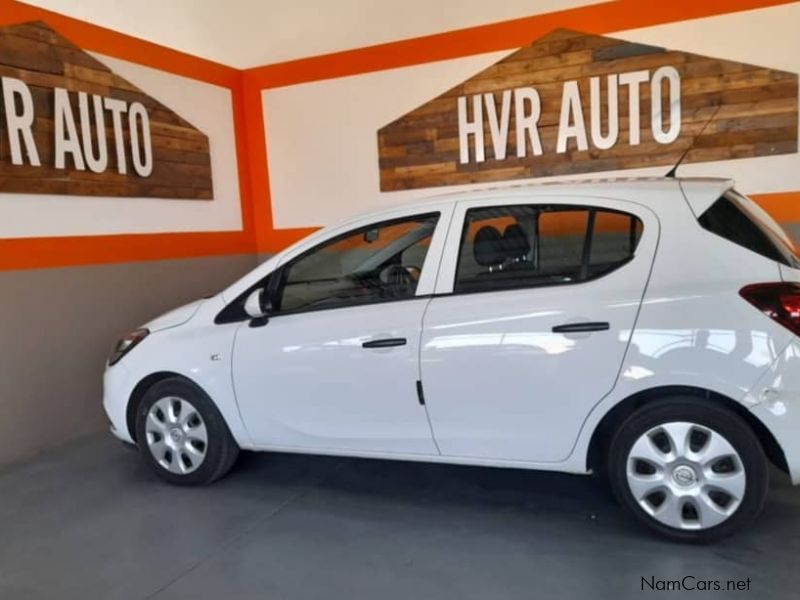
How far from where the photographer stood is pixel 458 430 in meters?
2.99

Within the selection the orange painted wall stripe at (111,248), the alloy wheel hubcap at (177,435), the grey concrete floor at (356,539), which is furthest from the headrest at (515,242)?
the orange painted wall stripe at (111,248)

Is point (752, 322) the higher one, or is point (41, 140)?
point (41, 140)

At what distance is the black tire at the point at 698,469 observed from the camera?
257cm

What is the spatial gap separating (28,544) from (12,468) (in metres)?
1.28

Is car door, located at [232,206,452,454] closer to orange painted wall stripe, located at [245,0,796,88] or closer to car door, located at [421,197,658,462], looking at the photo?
car door, located at [421,197,658,462]

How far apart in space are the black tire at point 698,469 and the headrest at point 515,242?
87cm

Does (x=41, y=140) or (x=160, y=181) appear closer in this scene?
(x=41, y=140)

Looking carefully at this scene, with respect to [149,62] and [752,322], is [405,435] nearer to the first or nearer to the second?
[752,322]

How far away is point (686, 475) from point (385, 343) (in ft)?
4.67

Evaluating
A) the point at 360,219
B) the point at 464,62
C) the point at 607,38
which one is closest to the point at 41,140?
the point at 360,219

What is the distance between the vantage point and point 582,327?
8.91 feet

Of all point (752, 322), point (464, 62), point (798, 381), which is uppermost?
point (464, 62)

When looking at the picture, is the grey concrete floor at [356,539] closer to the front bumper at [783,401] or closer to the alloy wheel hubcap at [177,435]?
the alloy wheel hubcap at [177,435]

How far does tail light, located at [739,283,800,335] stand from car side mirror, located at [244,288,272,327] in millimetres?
2228
